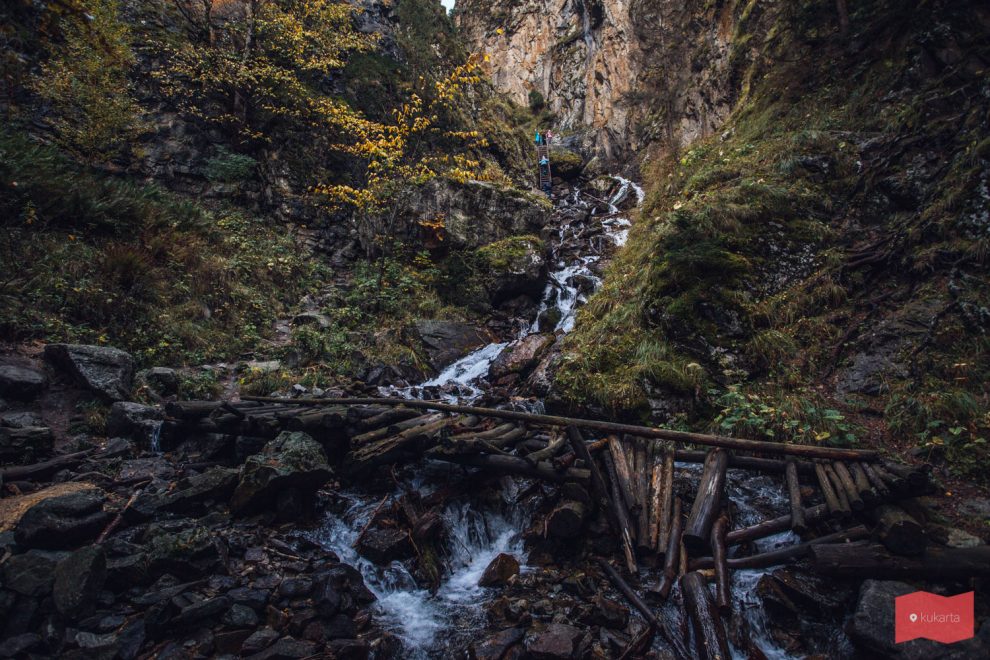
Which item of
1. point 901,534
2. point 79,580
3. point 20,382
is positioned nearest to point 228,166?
point 20,382

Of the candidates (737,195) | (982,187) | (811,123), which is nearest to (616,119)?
(811,123)

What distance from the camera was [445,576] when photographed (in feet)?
16.6

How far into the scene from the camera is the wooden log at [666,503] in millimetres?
4605

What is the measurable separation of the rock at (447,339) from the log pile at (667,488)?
454 centimetres

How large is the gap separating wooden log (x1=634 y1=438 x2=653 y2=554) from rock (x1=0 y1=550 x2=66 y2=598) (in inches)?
217

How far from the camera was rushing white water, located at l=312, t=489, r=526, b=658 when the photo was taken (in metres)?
4.30

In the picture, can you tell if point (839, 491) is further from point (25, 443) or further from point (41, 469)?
point (25, 443)

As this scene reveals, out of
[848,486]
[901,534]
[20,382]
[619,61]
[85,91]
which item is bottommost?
[901,534]

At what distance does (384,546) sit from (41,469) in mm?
4513

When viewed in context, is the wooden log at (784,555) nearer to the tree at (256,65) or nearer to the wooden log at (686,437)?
the wooden log at (686,437)

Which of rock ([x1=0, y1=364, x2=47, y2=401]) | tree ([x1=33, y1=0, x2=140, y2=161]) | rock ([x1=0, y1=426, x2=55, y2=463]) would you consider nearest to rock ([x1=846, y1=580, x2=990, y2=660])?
rock ([x1=0, y1=426, x2=55, y2=463])

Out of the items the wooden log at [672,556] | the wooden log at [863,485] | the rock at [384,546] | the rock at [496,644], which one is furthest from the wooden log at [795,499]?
the rock at [384,546]

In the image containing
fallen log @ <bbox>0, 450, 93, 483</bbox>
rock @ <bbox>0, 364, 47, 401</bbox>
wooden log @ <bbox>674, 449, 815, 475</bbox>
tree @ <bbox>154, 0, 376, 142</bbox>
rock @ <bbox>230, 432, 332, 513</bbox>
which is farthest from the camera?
tree @ <bbox>154, 0, 376, 142</bbox>

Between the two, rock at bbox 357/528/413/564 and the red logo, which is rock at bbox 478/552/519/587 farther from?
the red logo
